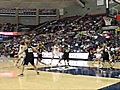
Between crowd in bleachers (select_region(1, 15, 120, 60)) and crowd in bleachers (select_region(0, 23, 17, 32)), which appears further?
crowd in bleachers (select_region(0, 23, 17, 32))

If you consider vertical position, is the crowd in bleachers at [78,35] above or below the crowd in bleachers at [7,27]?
below

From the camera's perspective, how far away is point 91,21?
98.0 feet

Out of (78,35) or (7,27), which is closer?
(78,35)

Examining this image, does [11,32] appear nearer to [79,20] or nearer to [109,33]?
[79,20]

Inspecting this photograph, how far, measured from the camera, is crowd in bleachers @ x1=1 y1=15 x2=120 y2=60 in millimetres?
21667

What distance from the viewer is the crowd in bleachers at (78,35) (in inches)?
853

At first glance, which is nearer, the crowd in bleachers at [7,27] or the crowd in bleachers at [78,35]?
the crowd in bleachers at [78,35]

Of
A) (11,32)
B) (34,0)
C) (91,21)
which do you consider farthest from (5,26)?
(91,21)

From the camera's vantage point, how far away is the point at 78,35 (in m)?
26.1

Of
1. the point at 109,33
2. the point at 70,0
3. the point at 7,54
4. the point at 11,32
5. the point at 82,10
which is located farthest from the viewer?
the point at 11,32

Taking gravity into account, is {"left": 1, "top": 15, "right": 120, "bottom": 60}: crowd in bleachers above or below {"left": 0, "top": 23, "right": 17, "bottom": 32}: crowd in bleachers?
below

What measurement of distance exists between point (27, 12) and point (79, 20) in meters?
10.3

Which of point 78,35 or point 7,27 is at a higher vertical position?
point 7,27

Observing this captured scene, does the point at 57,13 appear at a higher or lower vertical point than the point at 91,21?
higher
